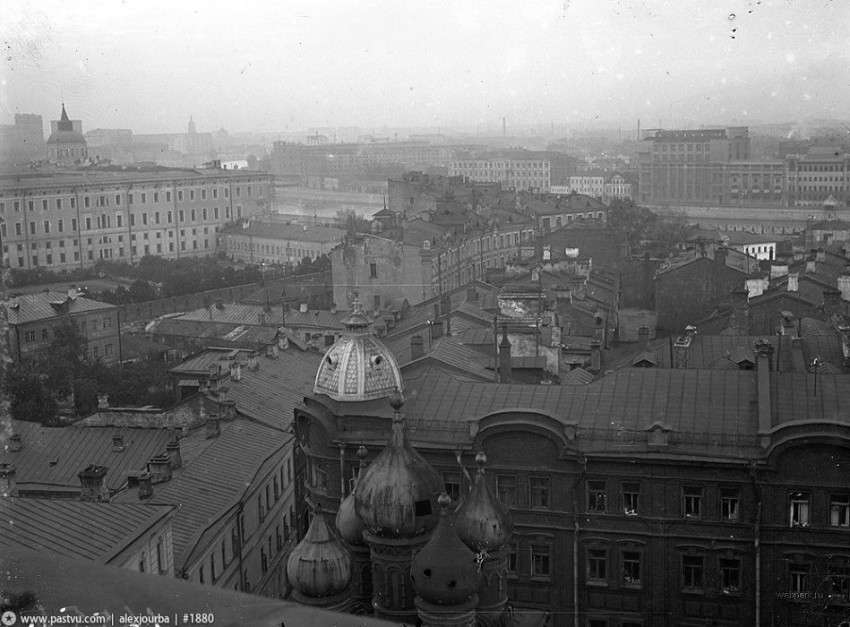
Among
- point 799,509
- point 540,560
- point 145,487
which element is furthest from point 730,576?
point 145,487

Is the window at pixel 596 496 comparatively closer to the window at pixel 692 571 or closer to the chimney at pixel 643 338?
the window at pixel 692 571

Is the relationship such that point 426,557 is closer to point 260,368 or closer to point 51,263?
point 260,368

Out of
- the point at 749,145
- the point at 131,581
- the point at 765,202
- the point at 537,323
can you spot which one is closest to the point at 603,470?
the point at 537,323

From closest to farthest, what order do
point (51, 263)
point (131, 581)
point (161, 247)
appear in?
point (131, 581) → point (51, 263) → point (161, 247)

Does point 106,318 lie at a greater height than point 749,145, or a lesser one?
lesser

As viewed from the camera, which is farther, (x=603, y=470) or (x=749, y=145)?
(x=749, y=145)

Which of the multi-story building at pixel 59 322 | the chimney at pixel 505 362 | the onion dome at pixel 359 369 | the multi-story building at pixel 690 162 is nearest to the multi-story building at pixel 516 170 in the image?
the multi-story building at pixel 690 162
